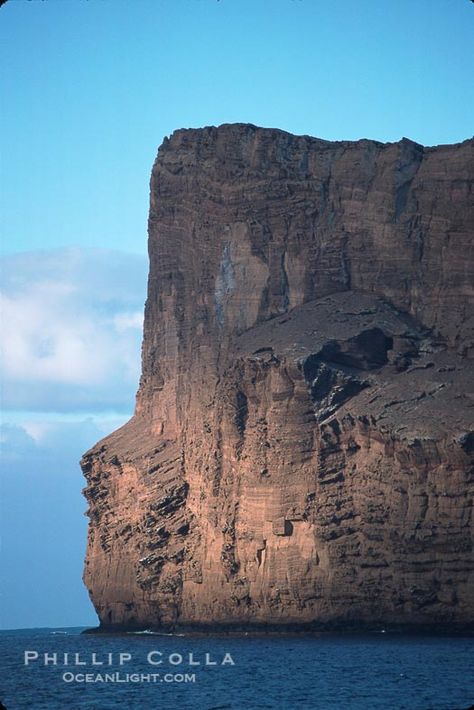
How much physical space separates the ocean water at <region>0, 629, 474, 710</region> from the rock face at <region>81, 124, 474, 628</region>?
10.1 feet

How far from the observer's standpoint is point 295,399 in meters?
88.6

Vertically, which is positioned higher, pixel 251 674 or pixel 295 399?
pixel 295 399

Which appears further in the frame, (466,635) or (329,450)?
(329,450)

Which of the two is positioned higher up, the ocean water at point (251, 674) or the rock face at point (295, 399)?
the rock face at point (295, 399)

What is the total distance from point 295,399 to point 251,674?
2002 centimetres

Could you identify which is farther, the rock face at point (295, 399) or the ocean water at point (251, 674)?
the rock face at point (295, 399)

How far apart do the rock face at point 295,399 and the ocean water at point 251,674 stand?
Answer: 3074 mm

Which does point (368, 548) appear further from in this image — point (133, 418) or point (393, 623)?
point (133, 418)

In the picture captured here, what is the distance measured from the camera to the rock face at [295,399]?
277 ft

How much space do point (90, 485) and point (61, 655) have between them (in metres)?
16.0

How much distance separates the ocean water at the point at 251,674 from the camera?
63375 mm

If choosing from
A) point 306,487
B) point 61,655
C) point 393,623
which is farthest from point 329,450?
point 61,655

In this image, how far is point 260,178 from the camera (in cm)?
9569

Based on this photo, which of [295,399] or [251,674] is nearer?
[251,674]
